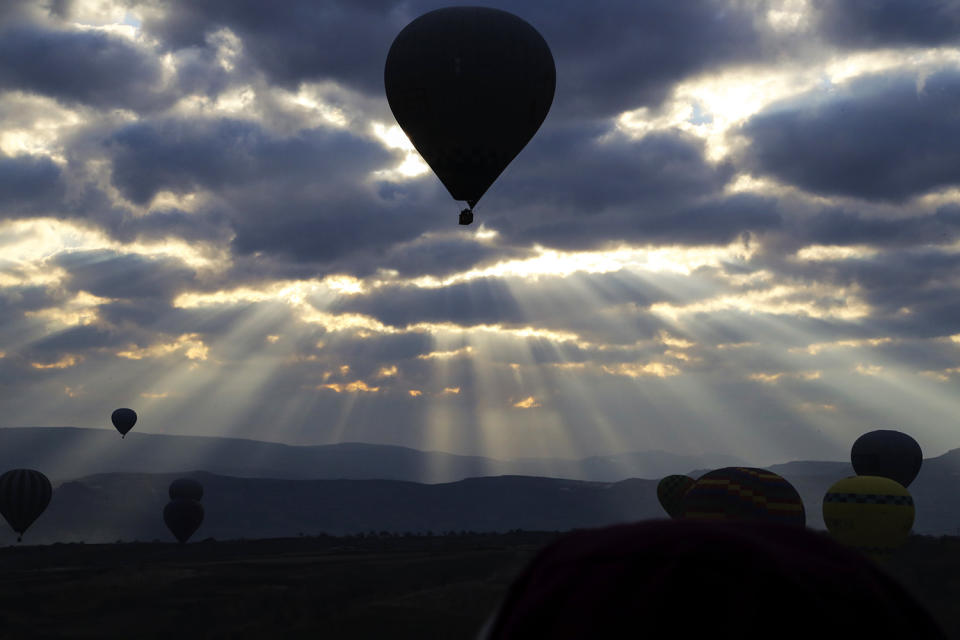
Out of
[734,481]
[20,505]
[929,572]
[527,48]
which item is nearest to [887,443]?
[929,572]

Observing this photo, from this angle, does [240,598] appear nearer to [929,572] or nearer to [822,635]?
[929,572]

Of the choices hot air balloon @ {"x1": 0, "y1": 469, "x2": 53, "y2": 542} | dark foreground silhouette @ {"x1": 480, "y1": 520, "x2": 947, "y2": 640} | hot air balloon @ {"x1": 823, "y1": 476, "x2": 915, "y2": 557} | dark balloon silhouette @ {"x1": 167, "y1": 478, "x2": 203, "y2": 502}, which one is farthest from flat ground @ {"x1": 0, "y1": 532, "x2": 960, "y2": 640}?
dark balloon silhouette @ {"x1": 167, "y1": 478, "x2": 203, "y2": 502}

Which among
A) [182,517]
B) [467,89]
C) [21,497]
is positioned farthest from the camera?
[182,517]

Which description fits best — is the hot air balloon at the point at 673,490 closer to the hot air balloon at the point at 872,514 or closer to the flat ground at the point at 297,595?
the flat ground at the point at 297,595

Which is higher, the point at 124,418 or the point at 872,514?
the point at 124,418

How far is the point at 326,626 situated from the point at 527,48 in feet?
82.0

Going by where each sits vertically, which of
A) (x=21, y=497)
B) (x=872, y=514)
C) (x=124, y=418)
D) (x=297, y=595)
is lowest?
(x=297, y=595)

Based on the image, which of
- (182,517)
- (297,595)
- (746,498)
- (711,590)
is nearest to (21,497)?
(182,517)

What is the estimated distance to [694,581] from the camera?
227cm

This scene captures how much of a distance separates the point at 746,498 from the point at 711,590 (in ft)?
135

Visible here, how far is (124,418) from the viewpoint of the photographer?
12469cm

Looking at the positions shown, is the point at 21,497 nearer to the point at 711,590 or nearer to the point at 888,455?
the point at 888,455

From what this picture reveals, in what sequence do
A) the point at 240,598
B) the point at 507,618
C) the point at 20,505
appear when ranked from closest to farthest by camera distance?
1. the point at 507,618
2. the point at 240,598
3. the point at 20,505

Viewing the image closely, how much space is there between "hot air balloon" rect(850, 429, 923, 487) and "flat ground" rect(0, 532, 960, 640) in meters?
13.1
